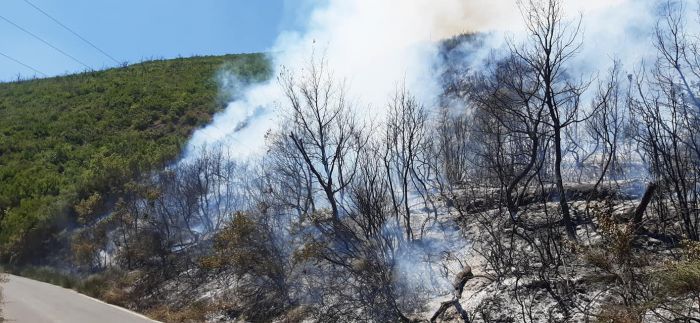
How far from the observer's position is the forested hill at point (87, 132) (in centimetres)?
2145

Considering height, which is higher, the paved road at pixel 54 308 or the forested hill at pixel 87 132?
the forested hill at pixel 87 132

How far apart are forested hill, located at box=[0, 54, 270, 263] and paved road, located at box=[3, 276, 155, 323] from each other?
5.36 metres

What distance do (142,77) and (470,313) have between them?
37910mm

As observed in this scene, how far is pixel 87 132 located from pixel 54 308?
21560mm

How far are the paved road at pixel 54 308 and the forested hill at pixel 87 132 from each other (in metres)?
5.36

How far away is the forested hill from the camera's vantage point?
2145 cm

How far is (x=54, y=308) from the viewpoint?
11.6m

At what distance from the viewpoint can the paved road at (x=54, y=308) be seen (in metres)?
10.5

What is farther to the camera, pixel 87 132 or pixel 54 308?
pixel 87 132

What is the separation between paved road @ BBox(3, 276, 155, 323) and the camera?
10.5 metres

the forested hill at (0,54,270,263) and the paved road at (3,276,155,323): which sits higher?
the forested hill at (0,54,270,263)

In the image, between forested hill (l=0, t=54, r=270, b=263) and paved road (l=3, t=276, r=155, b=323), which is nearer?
paved road (l=3, t=276, r=155, b=323)

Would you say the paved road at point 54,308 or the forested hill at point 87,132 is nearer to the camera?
the paved road at point 54,308

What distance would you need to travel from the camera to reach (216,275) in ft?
51.6
